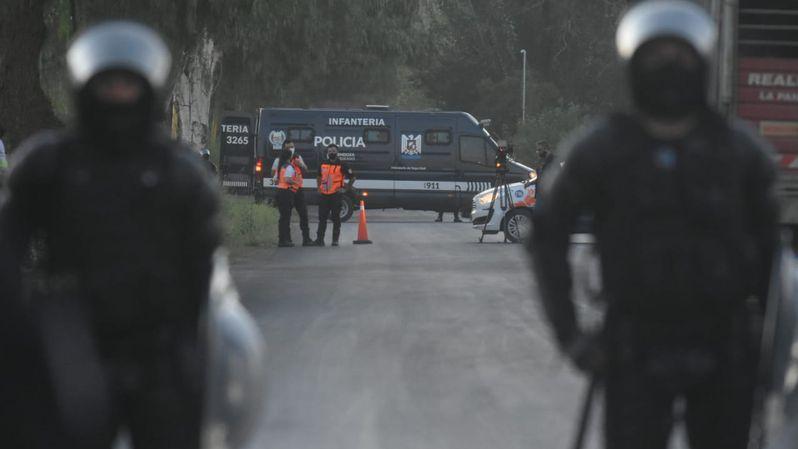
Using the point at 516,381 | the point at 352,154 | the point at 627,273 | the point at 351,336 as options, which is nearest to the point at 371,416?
the point at 516,381

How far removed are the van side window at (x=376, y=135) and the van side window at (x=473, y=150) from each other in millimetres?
1893

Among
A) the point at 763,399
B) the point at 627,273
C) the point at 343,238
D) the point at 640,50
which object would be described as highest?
the point at 640,50

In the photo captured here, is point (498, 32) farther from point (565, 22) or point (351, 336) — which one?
point (351, 336)

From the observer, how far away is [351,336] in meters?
13.7

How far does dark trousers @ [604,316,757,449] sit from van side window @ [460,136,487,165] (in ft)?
125

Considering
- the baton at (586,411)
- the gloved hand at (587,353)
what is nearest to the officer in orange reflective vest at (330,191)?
the baton at (586,411)

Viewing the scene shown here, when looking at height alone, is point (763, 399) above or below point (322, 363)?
above

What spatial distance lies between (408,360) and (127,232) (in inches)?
299

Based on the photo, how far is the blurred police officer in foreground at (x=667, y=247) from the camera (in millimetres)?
4586

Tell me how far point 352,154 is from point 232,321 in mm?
38243

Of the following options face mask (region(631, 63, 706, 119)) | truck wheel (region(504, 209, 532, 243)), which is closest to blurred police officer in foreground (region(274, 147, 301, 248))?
truck wheel (region(504, 209, 532, 243))

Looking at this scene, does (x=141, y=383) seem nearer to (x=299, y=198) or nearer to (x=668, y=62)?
(x=668, y=62)

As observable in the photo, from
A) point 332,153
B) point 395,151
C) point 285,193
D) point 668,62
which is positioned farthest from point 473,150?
point 668,62

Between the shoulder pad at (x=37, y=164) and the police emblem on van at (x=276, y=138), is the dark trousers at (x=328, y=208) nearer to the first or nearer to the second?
the police emblem on van at (x=276, y=138)
